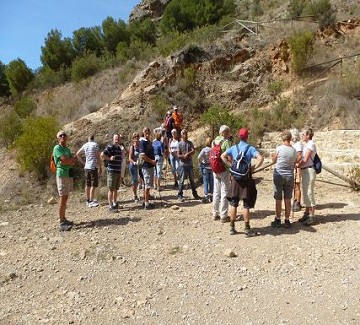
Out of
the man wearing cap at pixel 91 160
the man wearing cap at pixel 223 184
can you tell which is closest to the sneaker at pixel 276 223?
the man wearing cap at pixel 223 184

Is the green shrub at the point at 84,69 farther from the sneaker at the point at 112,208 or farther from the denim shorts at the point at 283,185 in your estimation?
the denim shorts at the point at 283,185

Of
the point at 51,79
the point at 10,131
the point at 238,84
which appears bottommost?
the point at 10,131

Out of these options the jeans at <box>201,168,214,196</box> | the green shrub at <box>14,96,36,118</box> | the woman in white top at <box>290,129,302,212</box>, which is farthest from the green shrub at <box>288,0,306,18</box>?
the green shrub at <box>14,96,36,118</box>

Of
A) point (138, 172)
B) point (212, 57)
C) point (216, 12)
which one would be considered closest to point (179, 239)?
point (138, 172)

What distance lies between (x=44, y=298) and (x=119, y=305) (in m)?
0.97

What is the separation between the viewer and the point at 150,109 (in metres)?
13.8

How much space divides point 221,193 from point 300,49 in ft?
33.0

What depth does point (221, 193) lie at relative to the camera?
657 cm

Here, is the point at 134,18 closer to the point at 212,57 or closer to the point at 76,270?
the point at 212,57

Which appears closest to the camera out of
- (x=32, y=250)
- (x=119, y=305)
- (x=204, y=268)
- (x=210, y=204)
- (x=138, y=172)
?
(x=119, y=305)

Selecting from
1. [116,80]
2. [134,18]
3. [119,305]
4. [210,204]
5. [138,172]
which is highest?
[134,18]

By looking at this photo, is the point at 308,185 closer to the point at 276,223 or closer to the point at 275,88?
the point at 276,223

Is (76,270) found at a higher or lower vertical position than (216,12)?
lower

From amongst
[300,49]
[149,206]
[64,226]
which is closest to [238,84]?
[300,49]
